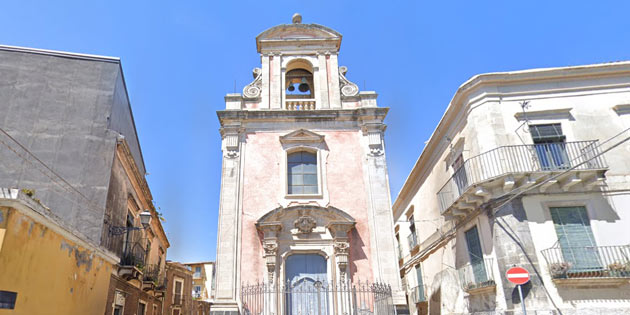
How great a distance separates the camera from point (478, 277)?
1193 centimetres

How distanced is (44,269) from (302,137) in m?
7.82

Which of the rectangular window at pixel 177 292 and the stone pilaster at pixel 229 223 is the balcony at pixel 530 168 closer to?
the stone pilaster at pixel 229 223

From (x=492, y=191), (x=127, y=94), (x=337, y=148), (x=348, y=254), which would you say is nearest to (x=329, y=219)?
(x=348, y=254)

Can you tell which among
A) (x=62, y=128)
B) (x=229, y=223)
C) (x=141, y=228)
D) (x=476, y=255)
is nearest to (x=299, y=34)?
(x=229, y=223)

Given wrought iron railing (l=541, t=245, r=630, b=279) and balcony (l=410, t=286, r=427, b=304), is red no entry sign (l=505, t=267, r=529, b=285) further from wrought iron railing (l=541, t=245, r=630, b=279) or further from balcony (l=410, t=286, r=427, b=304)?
balcony (l=410, t=286, r=427, b=304)

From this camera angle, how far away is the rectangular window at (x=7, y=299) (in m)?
6.05

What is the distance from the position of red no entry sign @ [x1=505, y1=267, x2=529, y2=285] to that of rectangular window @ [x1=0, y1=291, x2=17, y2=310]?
1009 centimetres

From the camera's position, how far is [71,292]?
856 cm

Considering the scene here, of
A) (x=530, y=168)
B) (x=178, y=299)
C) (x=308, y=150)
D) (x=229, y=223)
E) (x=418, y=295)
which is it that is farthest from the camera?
(x=178, y=299)

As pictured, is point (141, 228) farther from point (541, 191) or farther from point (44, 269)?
point (541, 191)

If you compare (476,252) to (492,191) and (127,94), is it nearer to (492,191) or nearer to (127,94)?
(492,191)

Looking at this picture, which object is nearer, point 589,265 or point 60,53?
Result: point 589,265

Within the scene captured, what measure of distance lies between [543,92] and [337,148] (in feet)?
21.4

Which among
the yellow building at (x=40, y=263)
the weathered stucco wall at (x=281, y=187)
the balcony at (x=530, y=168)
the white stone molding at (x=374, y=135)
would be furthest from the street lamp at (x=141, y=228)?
the balcony at (x=530, y=168)
